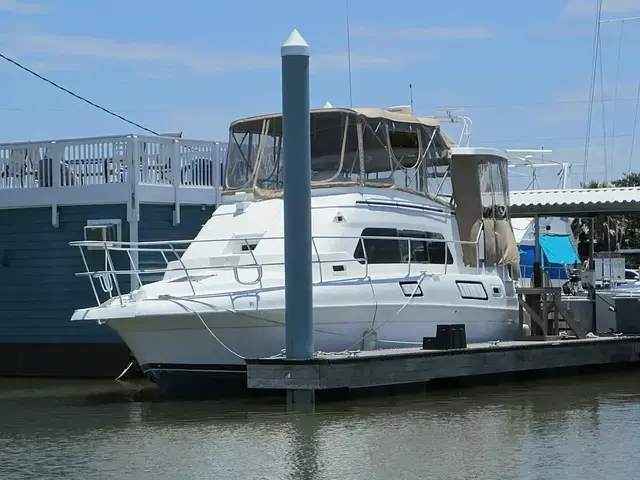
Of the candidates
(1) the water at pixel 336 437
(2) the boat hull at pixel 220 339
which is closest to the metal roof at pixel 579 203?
(1) the water at pixel 336 437

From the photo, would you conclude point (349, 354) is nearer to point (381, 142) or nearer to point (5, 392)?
point (381, 142)

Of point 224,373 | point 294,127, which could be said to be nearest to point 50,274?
point 224,373

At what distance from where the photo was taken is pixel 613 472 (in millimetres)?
11242

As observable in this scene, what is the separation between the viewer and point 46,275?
21.9 meters

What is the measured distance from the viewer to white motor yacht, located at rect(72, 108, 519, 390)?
16438 millimetres

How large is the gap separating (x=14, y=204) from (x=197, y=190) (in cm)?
334

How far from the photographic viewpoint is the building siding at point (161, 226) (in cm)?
2156

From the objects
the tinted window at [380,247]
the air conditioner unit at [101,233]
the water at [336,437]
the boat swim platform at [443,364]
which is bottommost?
the water at [336,437]

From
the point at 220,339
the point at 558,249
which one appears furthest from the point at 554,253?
the point at 220,339

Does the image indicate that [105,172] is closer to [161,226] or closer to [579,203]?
[161,226]

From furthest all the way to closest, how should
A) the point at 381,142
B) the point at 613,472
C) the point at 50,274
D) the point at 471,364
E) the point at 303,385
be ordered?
the point at 50,274, the point at 381,142, the point at 471,364, the point at 303,385, the point at 613,472

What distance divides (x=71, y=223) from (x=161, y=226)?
5.29 feet

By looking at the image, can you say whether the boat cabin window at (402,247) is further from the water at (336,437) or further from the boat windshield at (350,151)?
the water at (336,437)

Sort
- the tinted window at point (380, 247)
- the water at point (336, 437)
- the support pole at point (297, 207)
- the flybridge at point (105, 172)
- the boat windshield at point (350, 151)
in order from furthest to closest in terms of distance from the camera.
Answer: the flybridge at point (105, 172) < the boat windshield at point (350, 151) < the tinted window at point (380, 247) < the support pole at point (297, 207) < the water at point (336, 437)
